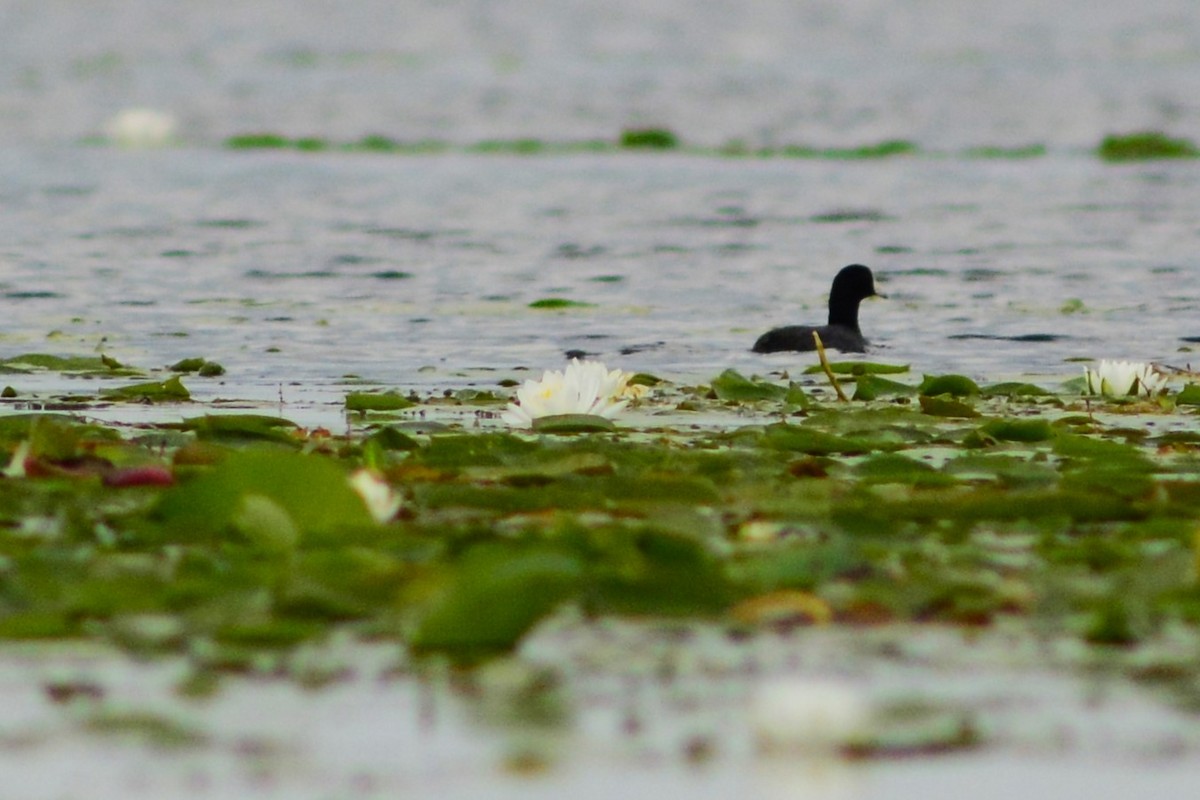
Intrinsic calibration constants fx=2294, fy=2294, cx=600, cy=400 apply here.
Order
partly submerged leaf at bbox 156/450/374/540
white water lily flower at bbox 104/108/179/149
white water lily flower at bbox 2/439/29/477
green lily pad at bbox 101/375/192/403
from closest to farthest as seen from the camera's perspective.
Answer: partly submerged leaf at bbox 156/450/374/540
white water lily flower at bbox 2/439/29/477
green lily pad at bbox 101/375/192/403
white water lily flower at bbox 104/108/179/149

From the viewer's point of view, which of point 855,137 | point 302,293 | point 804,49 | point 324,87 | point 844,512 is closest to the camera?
point 844,512

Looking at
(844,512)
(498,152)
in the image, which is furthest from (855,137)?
(844,512)

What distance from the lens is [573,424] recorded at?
5.70 metres

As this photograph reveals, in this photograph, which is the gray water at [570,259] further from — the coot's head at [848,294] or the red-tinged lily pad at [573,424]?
the red-tinged lily pad at [573,424]

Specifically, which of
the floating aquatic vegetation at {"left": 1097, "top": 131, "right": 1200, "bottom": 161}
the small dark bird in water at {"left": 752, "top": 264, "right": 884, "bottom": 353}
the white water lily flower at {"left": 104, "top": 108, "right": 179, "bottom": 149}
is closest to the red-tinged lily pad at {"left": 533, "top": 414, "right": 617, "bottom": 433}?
the small dark bird in water at {"left": 752, "top": 264, "right": 884, "bottom": 353}

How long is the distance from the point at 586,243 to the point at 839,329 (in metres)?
5.35

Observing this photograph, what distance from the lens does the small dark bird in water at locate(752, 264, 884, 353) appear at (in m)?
9.75

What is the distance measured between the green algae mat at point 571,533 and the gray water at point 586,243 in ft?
0.40

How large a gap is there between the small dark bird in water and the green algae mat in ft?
13.1

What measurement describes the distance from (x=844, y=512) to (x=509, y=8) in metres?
44.3

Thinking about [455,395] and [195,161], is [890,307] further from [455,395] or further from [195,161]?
[195,161]

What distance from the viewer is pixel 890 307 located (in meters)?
13.0

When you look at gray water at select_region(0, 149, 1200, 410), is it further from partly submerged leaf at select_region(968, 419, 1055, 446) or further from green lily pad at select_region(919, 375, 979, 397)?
partly submerged leaf at select_region(968, 419, 1055, 446)

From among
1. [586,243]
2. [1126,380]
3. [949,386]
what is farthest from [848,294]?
[586,243]
